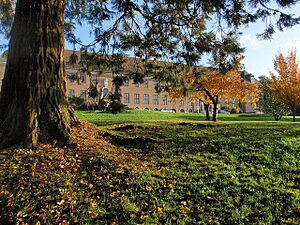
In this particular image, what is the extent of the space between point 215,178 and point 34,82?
141 inches

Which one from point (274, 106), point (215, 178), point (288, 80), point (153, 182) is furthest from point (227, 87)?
point (153, 182)

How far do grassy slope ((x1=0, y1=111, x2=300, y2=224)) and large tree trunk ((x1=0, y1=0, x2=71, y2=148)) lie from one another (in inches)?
17.7

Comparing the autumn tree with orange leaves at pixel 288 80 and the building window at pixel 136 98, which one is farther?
the building window at pixel 136 98

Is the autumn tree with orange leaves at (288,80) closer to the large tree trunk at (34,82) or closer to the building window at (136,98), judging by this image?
the large tree trunk at (34,82)

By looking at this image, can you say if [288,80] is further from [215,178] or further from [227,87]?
[215,178]

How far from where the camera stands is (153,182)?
410cm

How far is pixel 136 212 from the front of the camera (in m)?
3.40

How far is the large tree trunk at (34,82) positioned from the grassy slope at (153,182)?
45cm

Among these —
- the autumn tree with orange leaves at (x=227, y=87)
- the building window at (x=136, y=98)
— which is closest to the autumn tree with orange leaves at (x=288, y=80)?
the autumn tree with orange leaves at (x=227, y=87)

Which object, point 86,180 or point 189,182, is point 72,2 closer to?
point 86,180

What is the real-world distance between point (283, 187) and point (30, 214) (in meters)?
3.35

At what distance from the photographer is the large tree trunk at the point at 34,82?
5.13m

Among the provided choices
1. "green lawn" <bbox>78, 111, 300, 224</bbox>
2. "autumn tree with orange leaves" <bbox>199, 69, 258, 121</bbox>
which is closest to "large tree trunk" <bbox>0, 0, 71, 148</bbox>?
"green lawn" <bbox>78, 111, 300, 224</bbox>

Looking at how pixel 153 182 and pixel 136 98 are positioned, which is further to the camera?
pixel 136 98
